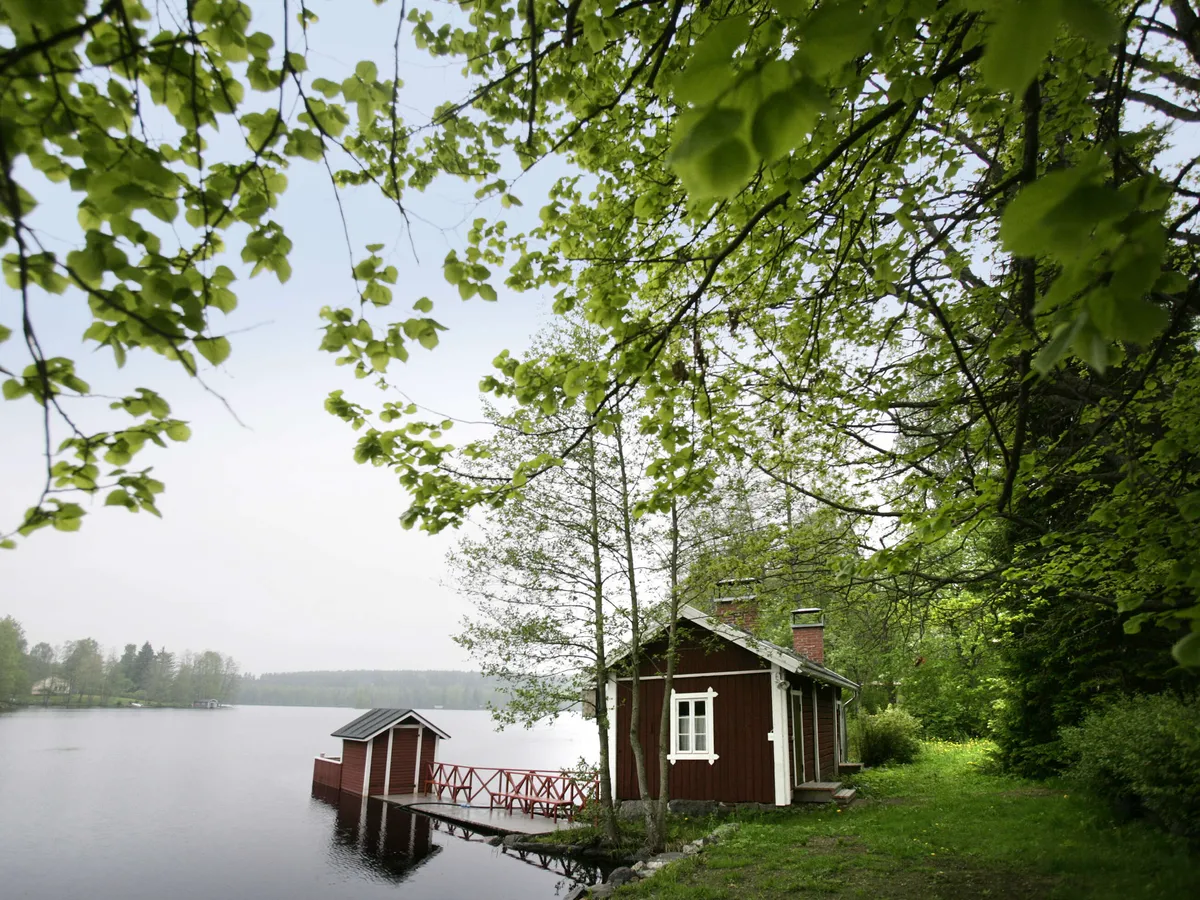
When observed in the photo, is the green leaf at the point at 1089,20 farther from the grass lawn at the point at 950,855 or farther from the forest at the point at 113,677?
the forest at the point at 113,677

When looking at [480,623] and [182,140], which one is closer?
[182,140]

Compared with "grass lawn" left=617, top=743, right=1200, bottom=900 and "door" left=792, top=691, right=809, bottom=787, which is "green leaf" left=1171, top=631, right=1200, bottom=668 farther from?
"door" left=792, top=691, right=809, bottom=787

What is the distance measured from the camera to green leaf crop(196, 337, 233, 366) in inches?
77.7

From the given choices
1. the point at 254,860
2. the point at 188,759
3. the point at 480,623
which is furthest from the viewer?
the point at 188,759

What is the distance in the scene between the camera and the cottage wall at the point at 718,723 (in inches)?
552

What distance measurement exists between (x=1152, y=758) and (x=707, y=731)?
8.85 metres

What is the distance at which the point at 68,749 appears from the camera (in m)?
49.2

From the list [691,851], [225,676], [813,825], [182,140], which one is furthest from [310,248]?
[225,676]

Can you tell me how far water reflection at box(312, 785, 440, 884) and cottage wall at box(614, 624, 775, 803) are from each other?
214 inches

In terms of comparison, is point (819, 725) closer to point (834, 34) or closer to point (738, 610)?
point (738, 610)

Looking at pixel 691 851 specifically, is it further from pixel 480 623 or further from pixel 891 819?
pixel 480 623

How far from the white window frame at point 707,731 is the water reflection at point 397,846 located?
9.33 ft

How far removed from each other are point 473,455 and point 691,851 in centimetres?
918

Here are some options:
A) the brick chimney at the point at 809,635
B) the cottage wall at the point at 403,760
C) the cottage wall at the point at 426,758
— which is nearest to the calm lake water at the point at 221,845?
the cottage wall at the point at 403,760
